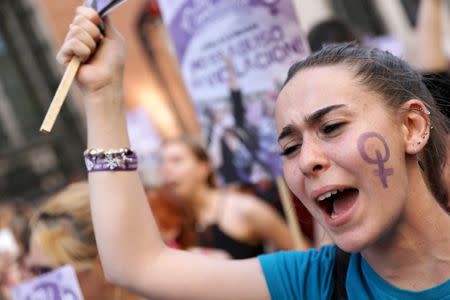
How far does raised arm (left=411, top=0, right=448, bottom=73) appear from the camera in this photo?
279 centimetres

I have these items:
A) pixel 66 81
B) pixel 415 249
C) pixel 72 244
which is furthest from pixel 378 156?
pixel 72 244

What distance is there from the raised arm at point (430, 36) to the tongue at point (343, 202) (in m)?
1.53

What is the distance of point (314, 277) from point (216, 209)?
2166mm

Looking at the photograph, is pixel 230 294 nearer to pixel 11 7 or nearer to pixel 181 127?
pixel 181 127

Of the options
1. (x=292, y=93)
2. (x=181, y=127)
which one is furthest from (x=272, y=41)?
(x=181, y=127)

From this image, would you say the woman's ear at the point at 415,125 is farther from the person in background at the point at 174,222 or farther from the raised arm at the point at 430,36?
the person in background at the point at 174,222

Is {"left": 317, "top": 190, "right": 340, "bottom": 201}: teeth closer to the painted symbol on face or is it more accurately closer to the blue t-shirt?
the painted symbol on face

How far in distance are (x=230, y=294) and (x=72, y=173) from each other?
14832mm

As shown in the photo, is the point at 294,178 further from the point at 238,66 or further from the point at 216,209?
the point at 216,209

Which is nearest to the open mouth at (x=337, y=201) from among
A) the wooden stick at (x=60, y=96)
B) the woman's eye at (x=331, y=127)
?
the woman's eye at (x=331, y=127)

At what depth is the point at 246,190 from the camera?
3.72 metres

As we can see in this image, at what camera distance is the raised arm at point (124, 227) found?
5.02 feet

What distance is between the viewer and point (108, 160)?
1.57 meters

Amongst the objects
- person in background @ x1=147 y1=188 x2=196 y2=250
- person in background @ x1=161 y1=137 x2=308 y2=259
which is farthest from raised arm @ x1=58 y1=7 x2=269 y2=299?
person in background @ x1=147 y1=188 x2=196 y2=250
